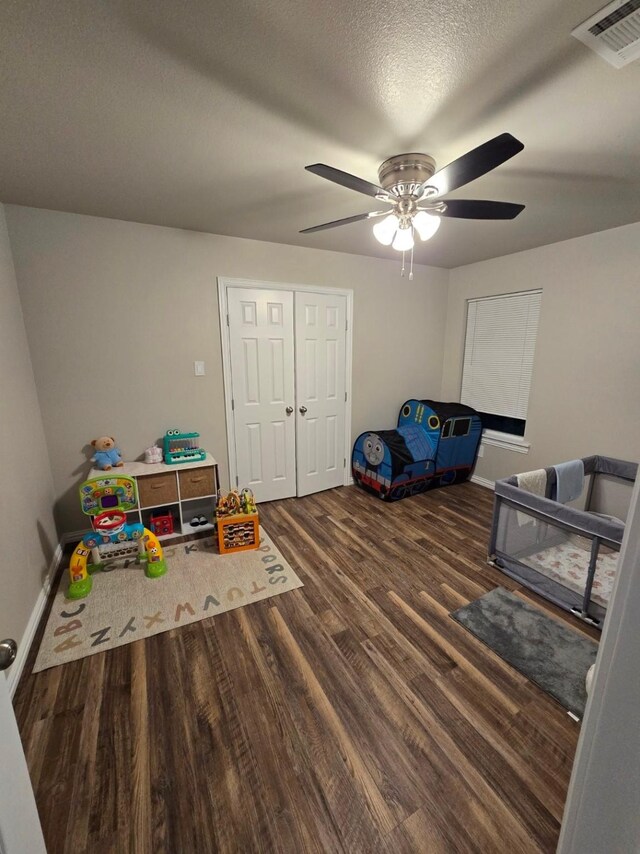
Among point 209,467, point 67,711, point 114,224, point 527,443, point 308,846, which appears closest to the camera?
point 308,846

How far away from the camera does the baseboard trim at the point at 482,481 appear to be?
3.89m

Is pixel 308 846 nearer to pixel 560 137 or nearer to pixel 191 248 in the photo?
pixel 560 137

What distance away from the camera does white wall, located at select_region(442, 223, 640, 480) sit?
2725mm

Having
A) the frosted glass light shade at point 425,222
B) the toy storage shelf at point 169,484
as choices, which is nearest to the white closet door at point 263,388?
the toy storage shelf at point 169,484

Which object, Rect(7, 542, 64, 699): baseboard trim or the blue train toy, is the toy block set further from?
the blue train toy

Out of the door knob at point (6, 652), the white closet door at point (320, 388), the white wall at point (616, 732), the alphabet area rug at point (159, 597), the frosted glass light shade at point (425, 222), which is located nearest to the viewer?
the white wall at point (616, 732)

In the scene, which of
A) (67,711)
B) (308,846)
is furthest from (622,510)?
(67,711)

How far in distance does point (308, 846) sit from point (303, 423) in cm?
280

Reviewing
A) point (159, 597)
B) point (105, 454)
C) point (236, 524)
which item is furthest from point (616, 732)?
point (105, 454)

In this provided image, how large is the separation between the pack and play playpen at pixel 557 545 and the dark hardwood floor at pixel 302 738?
187 mm

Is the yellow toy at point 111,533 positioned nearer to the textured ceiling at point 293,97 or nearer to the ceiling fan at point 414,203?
the textured ceiling at point 293,97

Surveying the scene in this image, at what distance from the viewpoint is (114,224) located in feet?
8.38

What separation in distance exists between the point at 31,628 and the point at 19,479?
821 mm

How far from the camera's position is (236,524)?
2641 millimetres
